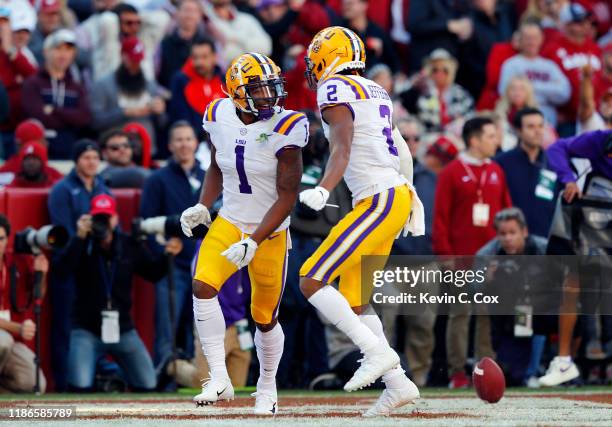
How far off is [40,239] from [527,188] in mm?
4016

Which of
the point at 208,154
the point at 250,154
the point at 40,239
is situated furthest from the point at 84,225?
the point at 250,154

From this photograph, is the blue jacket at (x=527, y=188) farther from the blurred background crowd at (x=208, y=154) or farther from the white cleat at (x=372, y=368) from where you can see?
the white cleat at (x=372, y=368)

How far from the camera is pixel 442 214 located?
1023 centimetres

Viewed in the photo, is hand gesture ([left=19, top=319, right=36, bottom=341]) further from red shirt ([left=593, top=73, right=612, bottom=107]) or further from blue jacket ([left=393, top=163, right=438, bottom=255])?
red shirt ([left=593, top=73, right=612, bottom=107])

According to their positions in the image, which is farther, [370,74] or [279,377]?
[370,74]

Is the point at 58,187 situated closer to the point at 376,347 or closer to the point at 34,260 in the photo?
the point at 34,260

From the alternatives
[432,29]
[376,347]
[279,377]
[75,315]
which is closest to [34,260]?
[75,315]

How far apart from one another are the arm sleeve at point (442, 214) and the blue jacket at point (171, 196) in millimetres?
1838

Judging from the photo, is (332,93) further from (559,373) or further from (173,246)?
(559,373)

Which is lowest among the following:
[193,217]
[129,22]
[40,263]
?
[40,263]

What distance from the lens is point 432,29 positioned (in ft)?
44.8

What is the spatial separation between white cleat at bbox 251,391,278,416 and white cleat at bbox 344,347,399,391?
51 centimetres

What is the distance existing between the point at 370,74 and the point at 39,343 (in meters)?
4.49

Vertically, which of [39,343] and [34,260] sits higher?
[34,260]
